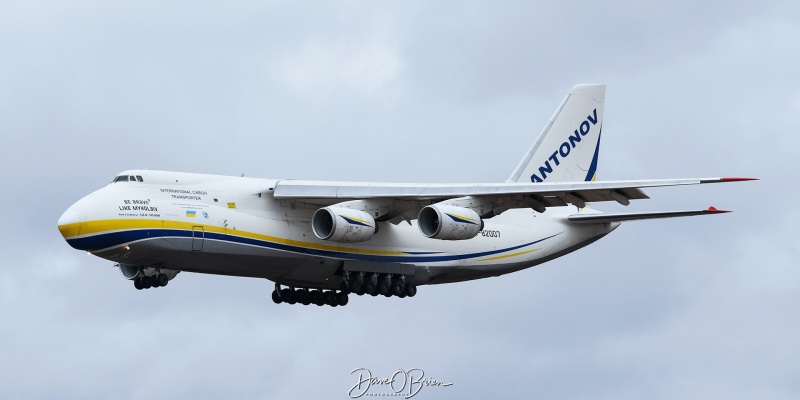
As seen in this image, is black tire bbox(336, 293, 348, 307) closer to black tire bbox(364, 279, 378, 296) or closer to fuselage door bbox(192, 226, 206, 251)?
black tire bbox(364, 279, 378, 296)

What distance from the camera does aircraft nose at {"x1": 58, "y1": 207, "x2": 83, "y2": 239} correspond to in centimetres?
2564

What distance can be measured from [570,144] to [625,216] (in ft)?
9.78

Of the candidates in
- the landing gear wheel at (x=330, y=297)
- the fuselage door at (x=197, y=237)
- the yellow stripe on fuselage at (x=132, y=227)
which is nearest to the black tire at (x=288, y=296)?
the landing gear wheel at (x=330, y=297)

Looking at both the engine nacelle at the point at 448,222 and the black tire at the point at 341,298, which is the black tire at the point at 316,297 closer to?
the black tire at the point at 341,298

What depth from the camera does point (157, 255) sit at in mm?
26328

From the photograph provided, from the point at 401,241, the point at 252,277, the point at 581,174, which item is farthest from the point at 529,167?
the point at 252,277

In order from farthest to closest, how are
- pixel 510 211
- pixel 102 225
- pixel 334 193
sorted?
pixel 510 211 → pixel 334 193 → pixel 102 225

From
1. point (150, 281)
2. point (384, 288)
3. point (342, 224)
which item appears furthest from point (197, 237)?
point (384, 288)

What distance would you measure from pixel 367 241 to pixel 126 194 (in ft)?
14.2

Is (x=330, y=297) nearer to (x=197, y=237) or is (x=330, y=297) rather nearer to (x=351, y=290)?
(x=351, y=290)

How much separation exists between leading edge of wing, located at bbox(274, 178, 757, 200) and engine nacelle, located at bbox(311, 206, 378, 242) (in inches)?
13.7

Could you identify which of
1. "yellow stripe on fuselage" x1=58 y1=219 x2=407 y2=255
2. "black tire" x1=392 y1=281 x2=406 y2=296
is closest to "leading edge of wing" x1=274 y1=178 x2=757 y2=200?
"yellow stripe on fuselage" x1=58 y1=219 x2=407 y2=255

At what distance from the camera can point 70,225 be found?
2564cm

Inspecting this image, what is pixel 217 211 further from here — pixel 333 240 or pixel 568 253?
pixel 568 253
